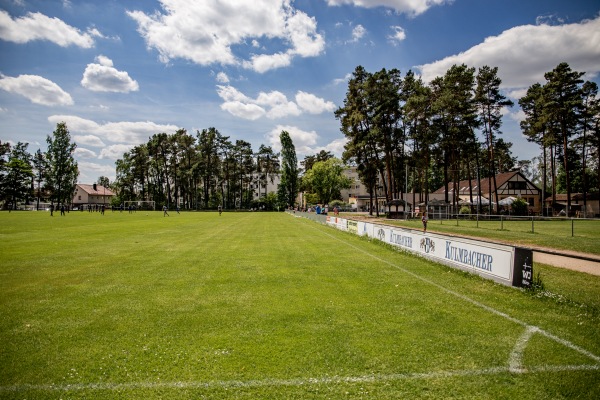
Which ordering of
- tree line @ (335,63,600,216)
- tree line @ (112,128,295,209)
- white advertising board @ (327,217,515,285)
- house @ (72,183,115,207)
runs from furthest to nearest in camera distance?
house @ (72,183,115,207), tree line @ (112,128,295,209), tree line @ (335,63,600,216), white advertising board @ (327,217,515,285)

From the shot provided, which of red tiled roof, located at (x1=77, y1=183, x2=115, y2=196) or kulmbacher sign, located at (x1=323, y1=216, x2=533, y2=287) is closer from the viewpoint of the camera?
kulmbacher sign, located at (x1=323, y1=216, x2=533, y2=287)

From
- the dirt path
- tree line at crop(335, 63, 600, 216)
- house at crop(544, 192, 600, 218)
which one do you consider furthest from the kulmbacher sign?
house at crop(544, 192, 600, 218)

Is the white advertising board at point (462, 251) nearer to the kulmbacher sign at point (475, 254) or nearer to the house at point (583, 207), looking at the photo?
the kulmbacher sign at point (475, 254)

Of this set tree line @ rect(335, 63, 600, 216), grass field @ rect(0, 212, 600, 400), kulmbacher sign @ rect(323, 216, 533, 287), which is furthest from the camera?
tree line @ rect(335, 63, 600, 216)

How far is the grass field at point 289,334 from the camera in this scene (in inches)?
168

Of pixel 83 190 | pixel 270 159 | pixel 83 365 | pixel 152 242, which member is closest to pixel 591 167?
pixel 270 159

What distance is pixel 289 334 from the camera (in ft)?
19.1

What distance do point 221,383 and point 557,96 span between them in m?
56.9

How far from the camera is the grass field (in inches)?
168

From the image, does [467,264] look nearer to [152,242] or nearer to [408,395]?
[408,395]

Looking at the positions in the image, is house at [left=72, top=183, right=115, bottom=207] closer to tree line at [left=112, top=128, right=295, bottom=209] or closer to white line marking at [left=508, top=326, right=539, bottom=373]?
tree line at [left=112, top=128, right=295, bottom=209]

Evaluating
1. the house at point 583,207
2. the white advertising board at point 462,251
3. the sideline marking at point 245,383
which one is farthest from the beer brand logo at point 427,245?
the house at point 583,207

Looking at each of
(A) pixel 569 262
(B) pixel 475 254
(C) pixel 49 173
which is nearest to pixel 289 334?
(B) pixel 475 254

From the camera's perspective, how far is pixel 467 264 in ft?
37.2
